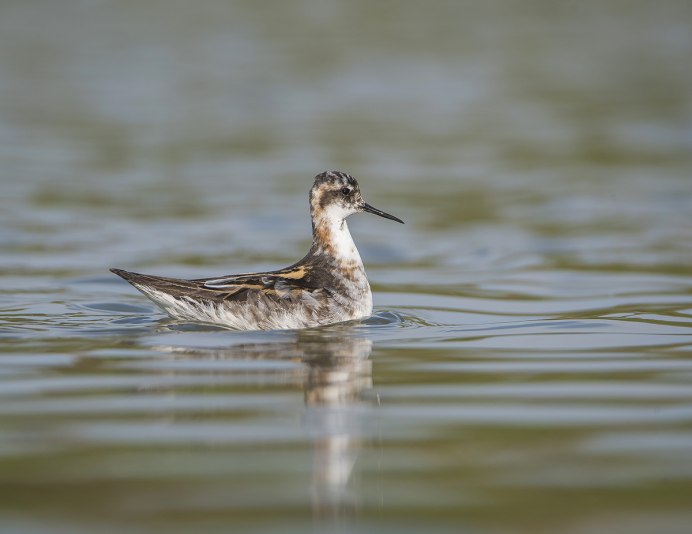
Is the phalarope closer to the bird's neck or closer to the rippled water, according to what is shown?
the bird's neck

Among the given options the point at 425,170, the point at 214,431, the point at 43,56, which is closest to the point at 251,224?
the point at 425,170

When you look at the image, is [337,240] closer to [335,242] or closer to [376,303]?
[335,242]

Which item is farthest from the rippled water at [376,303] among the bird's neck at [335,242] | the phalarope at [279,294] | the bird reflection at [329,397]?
the bird's neck at [335,242]

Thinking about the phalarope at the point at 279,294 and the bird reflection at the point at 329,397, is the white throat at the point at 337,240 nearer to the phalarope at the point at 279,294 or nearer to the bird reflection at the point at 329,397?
the phalarope at the point at 279,294

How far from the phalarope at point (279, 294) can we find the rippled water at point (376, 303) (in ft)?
0.77

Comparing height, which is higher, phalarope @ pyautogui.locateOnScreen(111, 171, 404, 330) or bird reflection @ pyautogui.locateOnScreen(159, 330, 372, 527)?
phalarope @ pyautogui.locateOnScreen(111, 171, 404, 330)

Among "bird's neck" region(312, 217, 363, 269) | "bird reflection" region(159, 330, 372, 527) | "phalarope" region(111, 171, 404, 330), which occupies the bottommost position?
"bird reflection" region(159, 330, 372, 527)

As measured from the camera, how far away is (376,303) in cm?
1293

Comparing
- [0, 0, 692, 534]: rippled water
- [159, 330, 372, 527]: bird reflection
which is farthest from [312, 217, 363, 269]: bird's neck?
[159, 330, 372, 527]: bird reflection

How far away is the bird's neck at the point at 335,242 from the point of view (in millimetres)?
12102

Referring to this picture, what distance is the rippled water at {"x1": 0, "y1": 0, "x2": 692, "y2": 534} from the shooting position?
616 centimetres

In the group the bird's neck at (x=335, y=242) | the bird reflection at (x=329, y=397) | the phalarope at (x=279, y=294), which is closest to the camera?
the bird reflection at (x=329, y=397)

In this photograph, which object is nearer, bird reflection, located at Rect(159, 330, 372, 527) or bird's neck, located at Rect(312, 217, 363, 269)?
bird reflection, located at Rect(159, 330, 372, 527)

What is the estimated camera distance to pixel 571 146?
1038 inches
